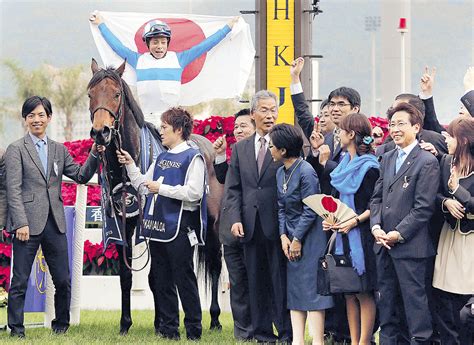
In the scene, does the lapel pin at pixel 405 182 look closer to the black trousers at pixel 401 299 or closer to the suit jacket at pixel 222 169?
the black trousers at pixel 401 299

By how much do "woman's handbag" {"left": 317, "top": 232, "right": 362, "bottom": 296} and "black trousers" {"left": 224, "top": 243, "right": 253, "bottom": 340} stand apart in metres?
1.24

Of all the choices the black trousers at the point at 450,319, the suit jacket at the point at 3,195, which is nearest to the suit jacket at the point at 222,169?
the suit jacket at the point at 3,195

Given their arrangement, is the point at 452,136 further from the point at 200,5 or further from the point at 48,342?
the point at 200,5

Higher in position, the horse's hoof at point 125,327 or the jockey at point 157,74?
the jockey at point 157,74

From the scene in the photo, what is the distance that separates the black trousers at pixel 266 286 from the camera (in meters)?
9.04

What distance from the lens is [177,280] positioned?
374 inches

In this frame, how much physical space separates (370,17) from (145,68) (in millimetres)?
52707

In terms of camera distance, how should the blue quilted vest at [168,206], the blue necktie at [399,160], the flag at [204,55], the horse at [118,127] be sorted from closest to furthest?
the blue necktie at [399,160], the horse at [118,127], the blue quilted vest at [168,206], the flag at [204,55]

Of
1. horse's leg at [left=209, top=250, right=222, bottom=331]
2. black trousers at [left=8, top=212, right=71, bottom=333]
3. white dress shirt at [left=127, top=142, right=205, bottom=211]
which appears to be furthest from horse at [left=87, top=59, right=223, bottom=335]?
horse's leg at [left=209, top=250, right=222, bottom=331]

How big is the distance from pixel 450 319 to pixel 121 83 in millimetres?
3584

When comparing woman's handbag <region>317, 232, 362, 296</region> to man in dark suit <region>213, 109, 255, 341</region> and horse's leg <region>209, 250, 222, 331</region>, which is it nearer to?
man in dark suit <region>213, 109, 255, 341</region>

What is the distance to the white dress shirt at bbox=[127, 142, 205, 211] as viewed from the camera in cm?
933

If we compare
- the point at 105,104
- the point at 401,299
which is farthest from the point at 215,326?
the point at 401,299

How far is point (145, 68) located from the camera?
36.0ft
